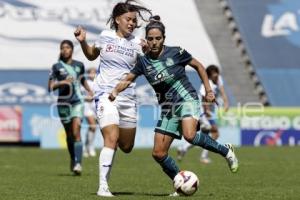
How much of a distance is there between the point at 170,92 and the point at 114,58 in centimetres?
90

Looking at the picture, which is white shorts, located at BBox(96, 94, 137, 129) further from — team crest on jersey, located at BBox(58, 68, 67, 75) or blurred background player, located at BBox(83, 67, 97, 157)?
blurred background player, located at BBox(83, 67, 97, 157)

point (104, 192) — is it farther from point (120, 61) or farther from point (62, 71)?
point (62, 71)

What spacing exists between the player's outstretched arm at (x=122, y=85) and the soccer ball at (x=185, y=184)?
1317 mm

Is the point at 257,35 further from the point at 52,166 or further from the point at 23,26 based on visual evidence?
the point at 52,166

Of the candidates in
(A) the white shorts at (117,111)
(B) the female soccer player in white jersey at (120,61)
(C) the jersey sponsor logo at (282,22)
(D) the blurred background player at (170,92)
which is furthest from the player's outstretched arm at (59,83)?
(C) the jersey sponsor logo at (282,22)

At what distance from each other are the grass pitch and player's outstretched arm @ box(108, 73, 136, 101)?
1.29 m

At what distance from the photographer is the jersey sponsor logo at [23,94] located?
1469 inches

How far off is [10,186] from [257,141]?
2146cm

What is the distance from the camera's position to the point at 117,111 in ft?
37.1

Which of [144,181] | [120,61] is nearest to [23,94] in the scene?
[144,181]

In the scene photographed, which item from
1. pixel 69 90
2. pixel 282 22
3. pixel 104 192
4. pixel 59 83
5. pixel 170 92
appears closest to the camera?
pixel 104 192

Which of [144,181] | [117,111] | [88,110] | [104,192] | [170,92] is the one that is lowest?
[104,192]

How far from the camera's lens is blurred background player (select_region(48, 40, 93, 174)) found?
16.2 m

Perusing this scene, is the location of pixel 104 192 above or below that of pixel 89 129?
below
